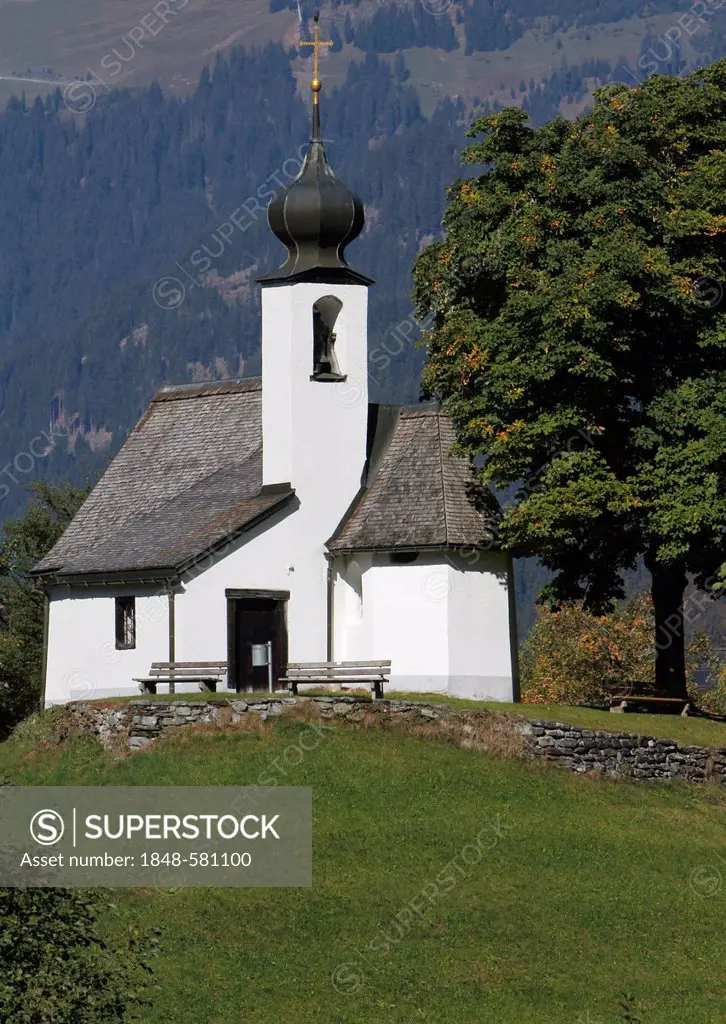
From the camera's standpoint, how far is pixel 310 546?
4669cm

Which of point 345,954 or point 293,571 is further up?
point 293,571

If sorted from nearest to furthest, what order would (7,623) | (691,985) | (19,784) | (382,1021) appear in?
(382,1021), (691,985), (19,784), (7,623)

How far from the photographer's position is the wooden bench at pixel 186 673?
44062 millimetres

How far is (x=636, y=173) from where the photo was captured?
1780 inches

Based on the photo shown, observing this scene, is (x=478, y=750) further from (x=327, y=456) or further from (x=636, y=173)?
(x=636, y=173)

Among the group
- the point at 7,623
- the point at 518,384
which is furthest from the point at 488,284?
the point at 7,623

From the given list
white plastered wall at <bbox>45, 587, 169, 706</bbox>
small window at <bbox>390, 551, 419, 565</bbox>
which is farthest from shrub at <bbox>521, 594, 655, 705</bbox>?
white plastered wall at <bbox>45, 587, 169, 706</bbox>

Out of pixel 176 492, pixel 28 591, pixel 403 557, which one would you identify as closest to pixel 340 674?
pixel 403 557

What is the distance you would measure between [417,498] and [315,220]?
6799mm

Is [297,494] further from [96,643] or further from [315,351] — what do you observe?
[96,643]

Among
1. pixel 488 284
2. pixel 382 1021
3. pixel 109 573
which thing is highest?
pixel 488 284

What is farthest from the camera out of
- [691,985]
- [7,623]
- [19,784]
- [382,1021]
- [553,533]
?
[7,623]

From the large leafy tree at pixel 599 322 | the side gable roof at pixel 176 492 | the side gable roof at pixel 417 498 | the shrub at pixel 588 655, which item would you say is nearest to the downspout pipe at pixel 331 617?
the side gable roof at pixel 417 498

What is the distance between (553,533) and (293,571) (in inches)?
237
